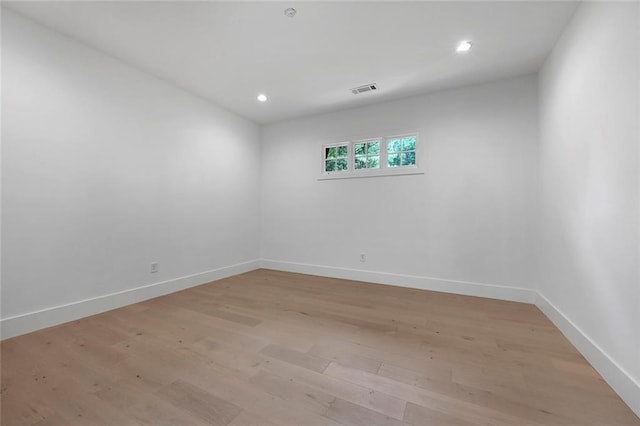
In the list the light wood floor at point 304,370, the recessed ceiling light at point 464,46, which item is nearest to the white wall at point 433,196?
the light wood floor at point 304,370

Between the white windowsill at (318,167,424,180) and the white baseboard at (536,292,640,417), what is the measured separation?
2.16m

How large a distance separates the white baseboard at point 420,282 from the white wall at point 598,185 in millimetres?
495

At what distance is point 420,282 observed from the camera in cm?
361

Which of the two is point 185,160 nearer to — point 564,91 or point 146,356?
point 146,356

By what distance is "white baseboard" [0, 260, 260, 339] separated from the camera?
85.4 inches

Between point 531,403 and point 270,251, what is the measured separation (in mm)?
4072

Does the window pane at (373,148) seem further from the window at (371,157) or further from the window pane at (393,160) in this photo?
the window pane at (393,160)

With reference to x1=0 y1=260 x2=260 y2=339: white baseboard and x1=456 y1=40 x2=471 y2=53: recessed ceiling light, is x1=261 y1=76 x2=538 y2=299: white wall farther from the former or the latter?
x1=0 y1=260 x2=260 y2=339: white baseboard

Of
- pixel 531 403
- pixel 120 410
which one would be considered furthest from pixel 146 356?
pixel 531 403

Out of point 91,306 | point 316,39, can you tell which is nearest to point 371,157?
point 316,39

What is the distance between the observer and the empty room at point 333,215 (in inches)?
59.6

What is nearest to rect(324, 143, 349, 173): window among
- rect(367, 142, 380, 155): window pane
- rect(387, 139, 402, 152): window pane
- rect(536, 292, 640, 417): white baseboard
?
rect(367, 142, 380, 155): window pane

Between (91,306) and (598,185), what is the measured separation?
14.9ft

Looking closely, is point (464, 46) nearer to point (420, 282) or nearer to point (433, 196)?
point (433, 196)
